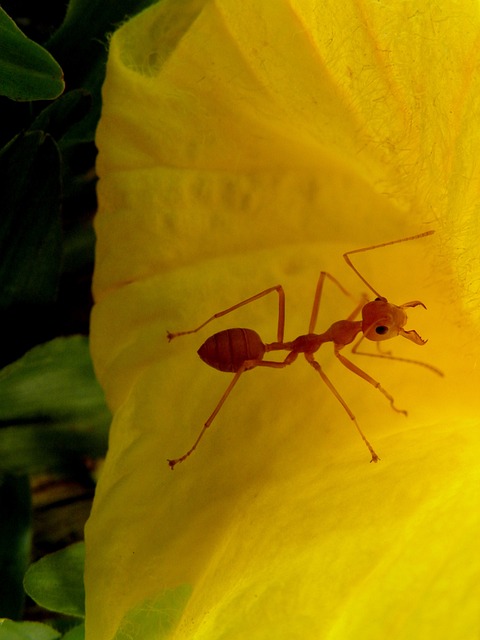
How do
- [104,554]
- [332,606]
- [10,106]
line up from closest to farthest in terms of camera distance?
[332,606]
[104,554]
[10,106]

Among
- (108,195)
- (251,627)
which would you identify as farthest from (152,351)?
(251,627)

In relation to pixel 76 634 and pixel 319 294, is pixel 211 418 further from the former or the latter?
pixel 76 634

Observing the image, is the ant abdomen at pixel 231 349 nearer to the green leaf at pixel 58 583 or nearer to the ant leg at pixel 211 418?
the ant leg at pixel 211 418

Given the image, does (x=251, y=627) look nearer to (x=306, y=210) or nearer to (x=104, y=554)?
(x=104, y=554)

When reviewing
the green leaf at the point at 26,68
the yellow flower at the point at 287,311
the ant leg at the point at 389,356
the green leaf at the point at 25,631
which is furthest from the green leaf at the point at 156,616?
the green leaf at the point at 26,68

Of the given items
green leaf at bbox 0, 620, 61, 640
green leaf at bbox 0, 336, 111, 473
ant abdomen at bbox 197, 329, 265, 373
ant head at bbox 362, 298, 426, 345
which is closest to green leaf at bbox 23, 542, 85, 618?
green leaf at bbox 0, 620, 61, 640
